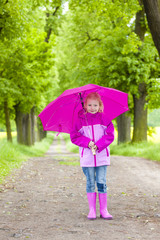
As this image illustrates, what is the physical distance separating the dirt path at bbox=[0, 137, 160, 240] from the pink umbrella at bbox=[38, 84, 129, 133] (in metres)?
1.49

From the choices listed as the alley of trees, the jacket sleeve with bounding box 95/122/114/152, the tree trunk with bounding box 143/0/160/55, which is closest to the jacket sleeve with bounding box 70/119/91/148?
the jacket sleeve with bounding box 95/122/114/152

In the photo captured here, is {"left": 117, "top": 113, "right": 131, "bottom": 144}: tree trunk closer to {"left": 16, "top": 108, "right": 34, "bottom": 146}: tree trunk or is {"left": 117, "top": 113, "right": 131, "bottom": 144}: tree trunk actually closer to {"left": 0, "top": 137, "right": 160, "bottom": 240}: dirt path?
{"left": 16, "top": 108, "right": 34, "bottom": 146}: tree trunk

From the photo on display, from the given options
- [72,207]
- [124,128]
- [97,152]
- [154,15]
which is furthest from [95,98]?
[124,128]

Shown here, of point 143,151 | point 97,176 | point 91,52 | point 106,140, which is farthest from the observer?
point 91,52

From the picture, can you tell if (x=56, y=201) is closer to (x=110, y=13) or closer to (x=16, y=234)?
(x=16, y=234)

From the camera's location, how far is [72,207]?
576cm

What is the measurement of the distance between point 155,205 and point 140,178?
3.18 m

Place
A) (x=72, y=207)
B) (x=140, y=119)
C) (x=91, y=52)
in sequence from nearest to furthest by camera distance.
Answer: (x=72, y=207) → (x=140, y=119) → (x=91, y=52)

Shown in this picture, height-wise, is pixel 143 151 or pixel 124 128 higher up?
pixel 124 128

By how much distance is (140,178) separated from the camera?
9.02 metres

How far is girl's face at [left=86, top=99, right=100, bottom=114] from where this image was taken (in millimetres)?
4923

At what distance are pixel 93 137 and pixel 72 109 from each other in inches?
32.3

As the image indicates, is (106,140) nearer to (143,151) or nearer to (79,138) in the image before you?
(79,138)

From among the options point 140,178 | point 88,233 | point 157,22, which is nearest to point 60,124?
point 88,233
